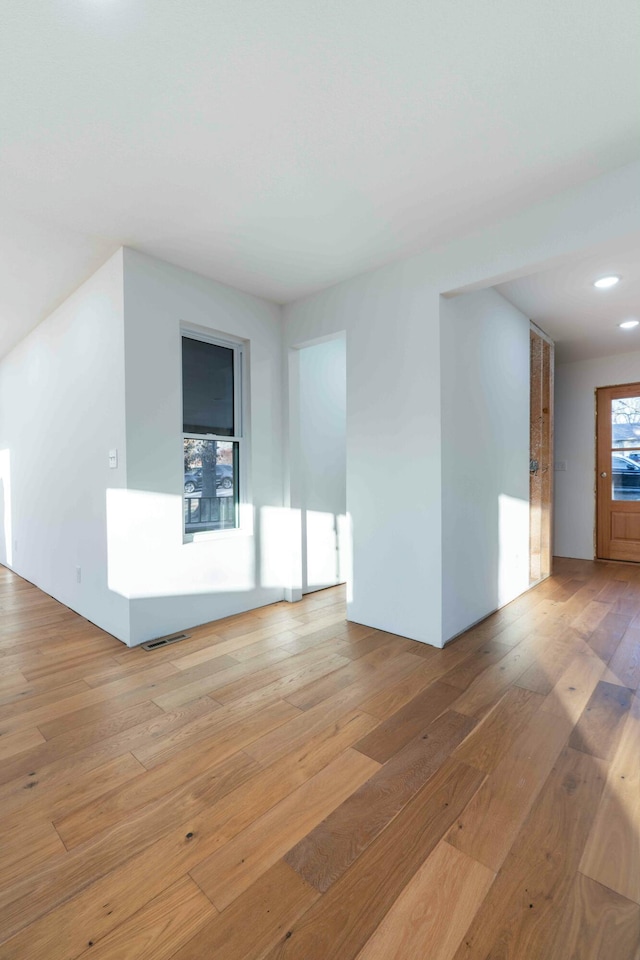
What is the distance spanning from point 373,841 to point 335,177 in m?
2.78

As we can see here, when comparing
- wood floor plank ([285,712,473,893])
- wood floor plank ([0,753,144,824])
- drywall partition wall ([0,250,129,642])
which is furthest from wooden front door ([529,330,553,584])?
wood floor plank ([0,753,144,824])

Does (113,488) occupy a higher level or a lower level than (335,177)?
lower

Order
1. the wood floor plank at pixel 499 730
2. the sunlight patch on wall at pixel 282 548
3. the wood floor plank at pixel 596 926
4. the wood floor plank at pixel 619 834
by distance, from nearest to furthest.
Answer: the wood floor plank at pixel 596 926 → the wood floor plank at pixel 619 834 → the wood floor plank at pixel 499 730 → the sunlight patch on wall at pixel 282 548

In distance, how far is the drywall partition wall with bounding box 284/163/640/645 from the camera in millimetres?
2445

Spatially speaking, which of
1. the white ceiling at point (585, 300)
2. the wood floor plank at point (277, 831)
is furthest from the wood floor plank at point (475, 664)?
the white ceiling at point (585, 300)

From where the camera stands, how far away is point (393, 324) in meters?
3.08

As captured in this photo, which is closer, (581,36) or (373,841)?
(373,841)

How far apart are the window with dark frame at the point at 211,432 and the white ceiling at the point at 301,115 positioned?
924 mm

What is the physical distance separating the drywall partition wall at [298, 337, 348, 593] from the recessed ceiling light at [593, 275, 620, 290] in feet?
7.00

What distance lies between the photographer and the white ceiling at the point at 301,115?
146 cm

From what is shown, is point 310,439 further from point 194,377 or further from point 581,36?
point 581,36

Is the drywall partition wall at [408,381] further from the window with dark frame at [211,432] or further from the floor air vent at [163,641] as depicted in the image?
the floor air vent at [163,641]

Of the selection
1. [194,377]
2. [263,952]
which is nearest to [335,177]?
[194,377]

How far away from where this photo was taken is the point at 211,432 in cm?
353
